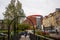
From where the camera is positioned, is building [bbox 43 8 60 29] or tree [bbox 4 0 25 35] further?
building [bbox 43 8 60 29]

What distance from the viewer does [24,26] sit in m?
63.4

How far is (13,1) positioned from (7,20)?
4157mm

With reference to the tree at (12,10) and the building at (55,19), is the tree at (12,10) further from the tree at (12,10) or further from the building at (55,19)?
the building at (55,19)

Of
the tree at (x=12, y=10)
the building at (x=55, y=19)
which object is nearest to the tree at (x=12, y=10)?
the tree at (x=12, y=10)

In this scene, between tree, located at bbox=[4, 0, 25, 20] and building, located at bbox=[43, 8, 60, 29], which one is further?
building, located at bbox=[43, 8, 60, 29]

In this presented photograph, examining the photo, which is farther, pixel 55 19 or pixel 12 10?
pixel 55 19

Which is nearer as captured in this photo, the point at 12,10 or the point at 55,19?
the point at 12,10

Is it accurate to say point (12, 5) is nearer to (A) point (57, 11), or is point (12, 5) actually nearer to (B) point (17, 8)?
(B) point (17, 8)

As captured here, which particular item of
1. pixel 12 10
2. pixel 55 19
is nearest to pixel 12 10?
pixel 12 10

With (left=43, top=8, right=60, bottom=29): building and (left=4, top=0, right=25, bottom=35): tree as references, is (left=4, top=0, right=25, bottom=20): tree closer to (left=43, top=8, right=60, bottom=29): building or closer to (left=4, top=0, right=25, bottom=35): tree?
(left=4, top=0, right=25, bottom=35): tree

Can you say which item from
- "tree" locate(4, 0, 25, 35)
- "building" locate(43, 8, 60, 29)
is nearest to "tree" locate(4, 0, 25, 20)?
"tree" locate(4, 0, 25, 35)

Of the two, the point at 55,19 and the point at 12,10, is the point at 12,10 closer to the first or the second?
the point at 12,10

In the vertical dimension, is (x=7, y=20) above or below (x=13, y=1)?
below

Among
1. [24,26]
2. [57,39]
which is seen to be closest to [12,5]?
[24,26]
